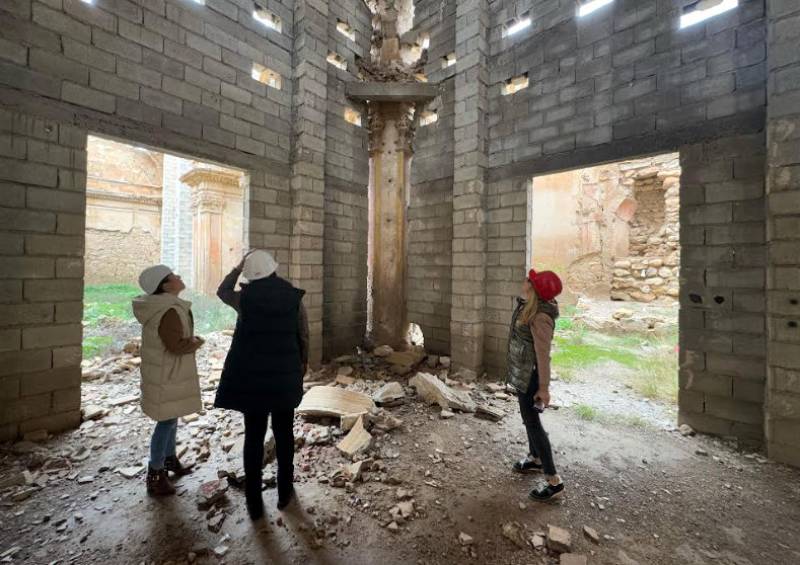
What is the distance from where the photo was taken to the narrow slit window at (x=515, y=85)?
5.13 metres

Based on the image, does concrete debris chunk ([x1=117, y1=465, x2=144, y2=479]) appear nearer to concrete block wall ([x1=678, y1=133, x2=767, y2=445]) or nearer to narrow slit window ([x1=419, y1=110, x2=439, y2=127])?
concrete block wall ([x1=678, y1=133, x2=767, y2=445])

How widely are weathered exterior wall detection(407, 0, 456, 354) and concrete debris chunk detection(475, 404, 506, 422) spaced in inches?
75.2

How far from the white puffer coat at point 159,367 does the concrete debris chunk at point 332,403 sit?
147 centimetres

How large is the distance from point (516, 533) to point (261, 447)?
191cm

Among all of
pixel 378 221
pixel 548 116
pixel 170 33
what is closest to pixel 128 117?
pixel 170 33

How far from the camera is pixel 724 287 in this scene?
→ 3.60 m

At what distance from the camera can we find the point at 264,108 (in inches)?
203

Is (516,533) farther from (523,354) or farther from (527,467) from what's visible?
→ (523,354)

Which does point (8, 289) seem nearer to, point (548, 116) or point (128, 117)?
point (128, 117)

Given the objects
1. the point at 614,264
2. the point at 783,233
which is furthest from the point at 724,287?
the point at 614,264

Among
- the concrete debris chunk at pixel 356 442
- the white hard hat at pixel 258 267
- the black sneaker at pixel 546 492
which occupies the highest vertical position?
the white hard hat at pixel 258 267

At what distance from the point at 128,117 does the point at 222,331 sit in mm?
4616

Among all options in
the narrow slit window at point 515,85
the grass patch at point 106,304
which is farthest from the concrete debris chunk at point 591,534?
the grass patch at point 106,304

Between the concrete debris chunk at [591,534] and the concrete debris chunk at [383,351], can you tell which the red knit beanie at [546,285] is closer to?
the concrete debris chunk at [591,534]
